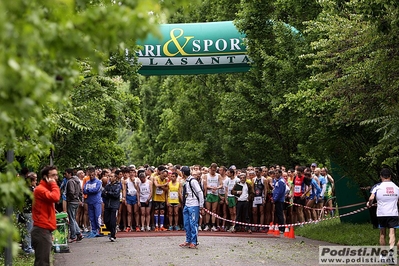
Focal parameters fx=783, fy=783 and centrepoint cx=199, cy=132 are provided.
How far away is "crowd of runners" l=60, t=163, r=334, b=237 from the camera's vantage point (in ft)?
79.2

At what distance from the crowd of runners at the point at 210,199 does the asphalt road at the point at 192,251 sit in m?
1.89

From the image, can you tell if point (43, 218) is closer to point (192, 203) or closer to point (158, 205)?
point (192, 203)

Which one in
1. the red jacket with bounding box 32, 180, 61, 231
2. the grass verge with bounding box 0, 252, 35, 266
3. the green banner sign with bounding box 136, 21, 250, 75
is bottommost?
the grass verge with bounding box 0, 252, 35, 266

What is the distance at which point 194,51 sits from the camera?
28.8m

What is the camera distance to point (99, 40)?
5.56 meters

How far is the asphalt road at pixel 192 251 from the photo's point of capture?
1595 cm

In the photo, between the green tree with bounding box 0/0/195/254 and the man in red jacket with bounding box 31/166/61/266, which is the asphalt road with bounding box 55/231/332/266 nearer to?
the man in red jacket with bounding box 31/166/61/266

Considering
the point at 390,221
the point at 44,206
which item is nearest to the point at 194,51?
A: the point at 390,221

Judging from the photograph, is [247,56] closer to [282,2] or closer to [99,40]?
[282,2]

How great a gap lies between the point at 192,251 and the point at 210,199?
6.92 meters

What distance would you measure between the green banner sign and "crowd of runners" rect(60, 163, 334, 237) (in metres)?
5.31

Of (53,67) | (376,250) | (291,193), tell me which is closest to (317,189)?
(291,193)

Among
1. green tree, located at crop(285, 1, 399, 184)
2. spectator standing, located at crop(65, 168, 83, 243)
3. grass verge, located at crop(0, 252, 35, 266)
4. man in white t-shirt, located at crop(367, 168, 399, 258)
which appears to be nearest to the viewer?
grass verge, located at crop(0, 252, 35, 266)

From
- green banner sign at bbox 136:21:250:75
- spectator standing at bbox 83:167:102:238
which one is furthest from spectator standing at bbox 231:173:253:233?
green banner sign at bbox 136:21:250:75
